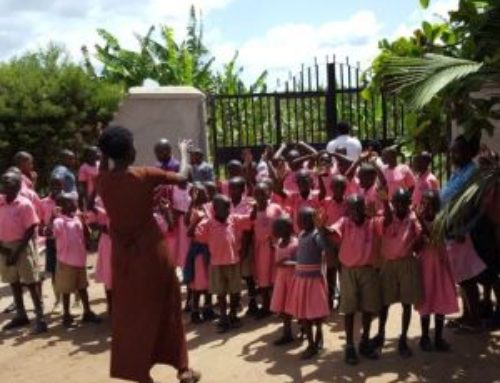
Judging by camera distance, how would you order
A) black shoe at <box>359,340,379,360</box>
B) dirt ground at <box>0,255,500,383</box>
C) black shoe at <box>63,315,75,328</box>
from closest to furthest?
dirt ground at <box>0,255,500,383</box> < black shoe at <box>359,340,379,360</box> < black shoe at <box>63,315,75,328</box>

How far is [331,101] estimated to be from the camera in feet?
38.3

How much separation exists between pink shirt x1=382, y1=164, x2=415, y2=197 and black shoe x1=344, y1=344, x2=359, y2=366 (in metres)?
2.44

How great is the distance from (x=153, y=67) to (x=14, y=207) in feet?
26.7

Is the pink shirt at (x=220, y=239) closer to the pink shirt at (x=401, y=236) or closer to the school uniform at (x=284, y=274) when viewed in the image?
the school uniform at (x=284, y=274)

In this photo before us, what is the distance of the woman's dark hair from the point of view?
4945 mm

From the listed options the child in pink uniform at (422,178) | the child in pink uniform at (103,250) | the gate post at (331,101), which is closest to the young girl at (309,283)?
the child in pink uniform at (422,178)

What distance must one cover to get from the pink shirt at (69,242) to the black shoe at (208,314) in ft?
3.86

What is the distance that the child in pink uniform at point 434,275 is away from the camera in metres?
5.71

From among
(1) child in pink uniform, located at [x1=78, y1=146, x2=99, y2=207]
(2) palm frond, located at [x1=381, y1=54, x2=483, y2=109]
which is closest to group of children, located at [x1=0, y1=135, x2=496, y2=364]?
(1) child in pink uniform, located at [x1=78, y1=146, x2=99, y2=207]

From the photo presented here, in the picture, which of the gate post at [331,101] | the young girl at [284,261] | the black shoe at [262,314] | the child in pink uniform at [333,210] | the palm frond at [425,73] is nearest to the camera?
the palm frond at [425,73]

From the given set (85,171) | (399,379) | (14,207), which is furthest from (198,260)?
(85,171)

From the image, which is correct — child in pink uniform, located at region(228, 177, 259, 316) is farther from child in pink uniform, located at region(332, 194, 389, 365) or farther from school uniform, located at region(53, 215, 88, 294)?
school uniform, located at region(53, 215, 88, 294)

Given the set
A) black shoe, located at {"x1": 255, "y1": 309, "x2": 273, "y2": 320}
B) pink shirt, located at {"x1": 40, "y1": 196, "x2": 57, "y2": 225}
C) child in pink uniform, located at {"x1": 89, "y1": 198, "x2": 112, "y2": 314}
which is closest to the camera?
black shoe, located at {"x1": 255, "y1": 309, "x2": 273, "y2": 320}

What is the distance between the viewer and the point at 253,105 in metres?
12.2
